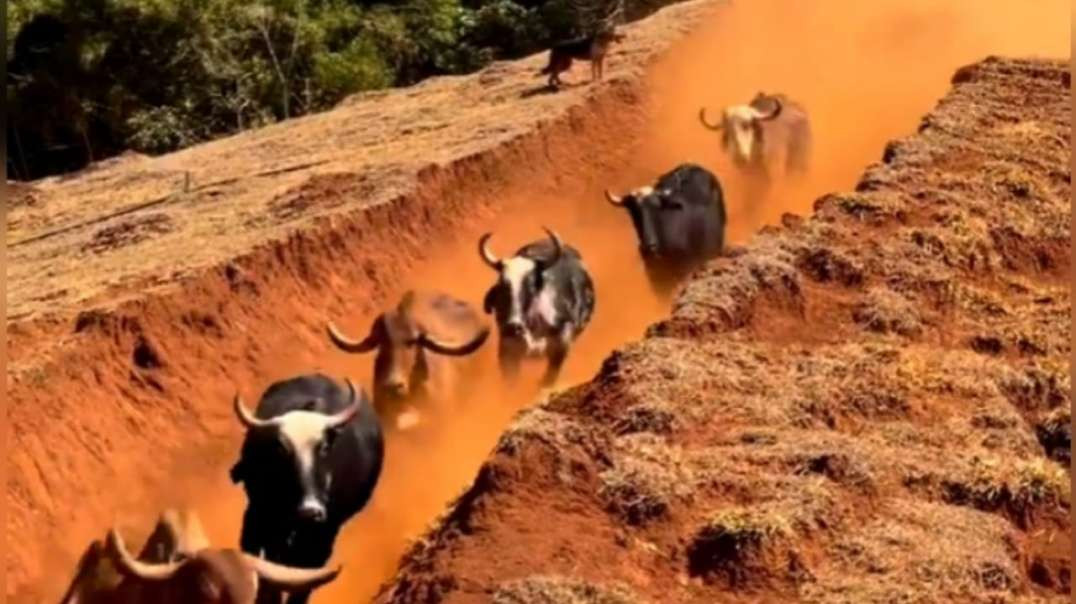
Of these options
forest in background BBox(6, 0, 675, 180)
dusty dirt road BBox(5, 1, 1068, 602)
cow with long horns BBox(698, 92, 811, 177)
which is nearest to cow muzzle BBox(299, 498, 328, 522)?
dusty dirt road BBox(5, 1, 1068, 602)

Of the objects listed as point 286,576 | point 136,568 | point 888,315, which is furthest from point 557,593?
point 888,315

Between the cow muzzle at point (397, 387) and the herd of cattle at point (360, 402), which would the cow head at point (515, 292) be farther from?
the cow muzzle at point (397, 387)

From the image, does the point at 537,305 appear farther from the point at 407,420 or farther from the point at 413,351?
the point at 407,420

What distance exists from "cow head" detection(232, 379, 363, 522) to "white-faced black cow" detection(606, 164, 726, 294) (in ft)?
23.0

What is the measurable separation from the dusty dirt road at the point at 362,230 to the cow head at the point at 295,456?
1809 mm

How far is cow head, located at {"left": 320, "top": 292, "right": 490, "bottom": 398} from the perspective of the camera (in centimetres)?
1518

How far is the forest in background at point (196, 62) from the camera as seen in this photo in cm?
3638

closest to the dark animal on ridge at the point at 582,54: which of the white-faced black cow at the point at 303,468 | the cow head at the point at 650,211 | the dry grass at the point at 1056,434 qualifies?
the cow head at the point at 650,211

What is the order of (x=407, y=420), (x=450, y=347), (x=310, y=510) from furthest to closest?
(x=450, y=347) → (x=407, y=420) → (x=310, y=510)

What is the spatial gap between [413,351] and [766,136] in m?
9.27

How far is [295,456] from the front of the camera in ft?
39.0

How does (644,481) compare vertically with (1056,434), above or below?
above

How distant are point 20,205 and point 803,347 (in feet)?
59.3

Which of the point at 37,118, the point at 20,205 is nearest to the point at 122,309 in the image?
the point at 20,205
